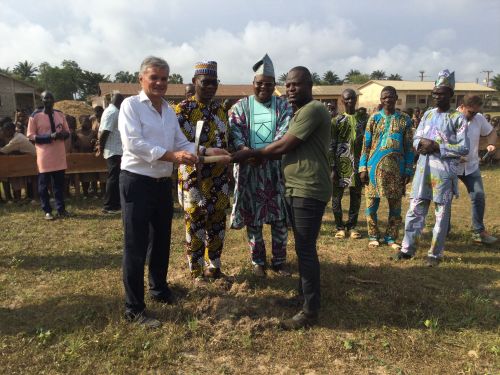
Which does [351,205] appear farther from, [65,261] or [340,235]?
[65,261]

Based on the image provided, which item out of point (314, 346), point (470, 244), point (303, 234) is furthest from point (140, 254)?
point (470, 244)

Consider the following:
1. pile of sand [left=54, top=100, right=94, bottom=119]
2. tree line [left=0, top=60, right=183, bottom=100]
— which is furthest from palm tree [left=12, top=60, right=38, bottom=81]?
pile of sand [left=54, top=100, right=94, bottom=119]

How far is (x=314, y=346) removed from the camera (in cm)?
297

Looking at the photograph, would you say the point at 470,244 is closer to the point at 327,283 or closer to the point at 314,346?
the point at 327,283

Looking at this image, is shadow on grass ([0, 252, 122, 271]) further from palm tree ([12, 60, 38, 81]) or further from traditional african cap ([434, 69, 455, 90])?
palm tree ([12, 60, 38, 81])

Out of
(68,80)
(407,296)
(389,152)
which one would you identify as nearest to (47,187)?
(389,152)

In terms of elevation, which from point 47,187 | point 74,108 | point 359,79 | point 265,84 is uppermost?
point 359,79

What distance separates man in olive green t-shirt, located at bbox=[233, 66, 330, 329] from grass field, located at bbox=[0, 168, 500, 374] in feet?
1.31

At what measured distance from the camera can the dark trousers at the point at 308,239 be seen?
3072 mm

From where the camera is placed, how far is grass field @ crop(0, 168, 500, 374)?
9.07 ft

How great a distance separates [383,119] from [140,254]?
132 inches

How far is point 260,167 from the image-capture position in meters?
3.98

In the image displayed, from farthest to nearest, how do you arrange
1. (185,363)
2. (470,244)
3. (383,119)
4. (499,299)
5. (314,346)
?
(470,244) < (383,119) < (499,299) < (314,346) < (185,363)

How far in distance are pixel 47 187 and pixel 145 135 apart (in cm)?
416
